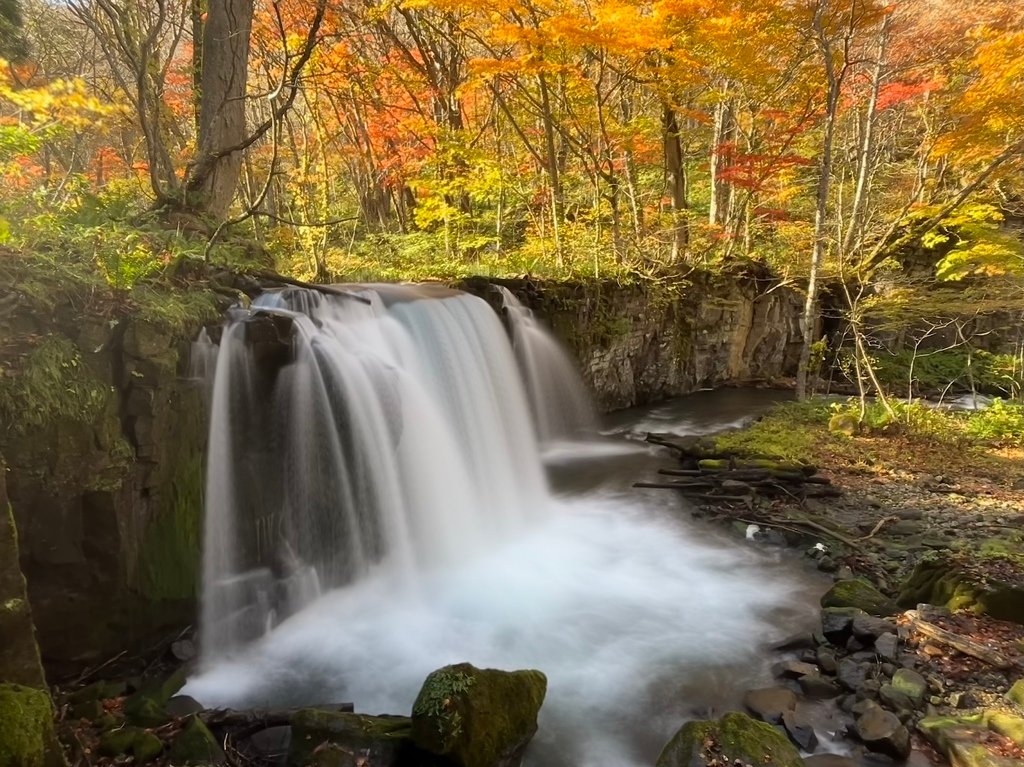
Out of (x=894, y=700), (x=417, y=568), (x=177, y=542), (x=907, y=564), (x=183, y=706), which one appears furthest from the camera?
(x=417, y=568)

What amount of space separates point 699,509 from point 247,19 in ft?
30.1

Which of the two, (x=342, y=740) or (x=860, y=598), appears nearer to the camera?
(x=342, y=740)

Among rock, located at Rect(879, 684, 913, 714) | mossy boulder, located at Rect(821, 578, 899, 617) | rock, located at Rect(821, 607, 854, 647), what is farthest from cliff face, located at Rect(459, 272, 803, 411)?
rock, located at Rect(879, 684, 913, 714)

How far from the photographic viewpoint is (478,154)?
1450cm

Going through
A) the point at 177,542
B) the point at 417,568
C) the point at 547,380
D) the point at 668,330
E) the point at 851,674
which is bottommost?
the point at 851,674

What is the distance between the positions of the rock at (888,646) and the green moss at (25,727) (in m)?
5.66

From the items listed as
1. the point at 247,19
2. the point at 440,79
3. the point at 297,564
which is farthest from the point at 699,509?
the point at 440,79

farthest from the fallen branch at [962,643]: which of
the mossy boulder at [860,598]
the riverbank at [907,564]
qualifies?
the mossy boulder at [860,598]

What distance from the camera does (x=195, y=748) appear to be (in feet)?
12.6

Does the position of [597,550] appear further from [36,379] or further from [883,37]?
[883,37]

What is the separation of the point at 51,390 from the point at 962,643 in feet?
23.7

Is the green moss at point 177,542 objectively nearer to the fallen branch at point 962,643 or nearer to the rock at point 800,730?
the rock at point 800,730

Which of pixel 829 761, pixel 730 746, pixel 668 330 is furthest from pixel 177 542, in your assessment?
pixel 668 330

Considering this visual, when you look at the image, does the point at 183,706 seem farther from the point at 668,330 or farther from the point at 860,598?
the point at 668,330
